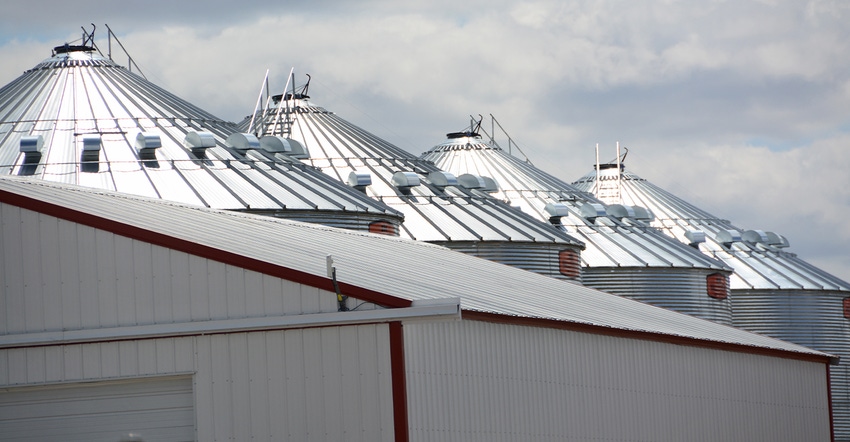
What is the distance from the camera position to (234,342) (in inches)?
868

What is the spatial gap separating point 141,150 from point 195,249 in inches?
809

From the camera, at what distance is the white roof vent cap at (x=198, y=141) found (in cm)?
4315

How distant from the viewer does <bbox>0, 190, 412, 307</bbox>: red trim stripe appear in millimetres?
21531

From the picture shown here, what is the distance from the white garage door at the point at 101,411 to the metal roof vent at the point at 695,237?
155ft

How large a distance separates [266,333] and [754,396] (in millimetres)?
18111

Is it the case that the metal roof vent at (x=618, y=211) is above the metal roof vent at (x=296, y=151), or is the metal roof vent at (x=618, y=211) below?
below

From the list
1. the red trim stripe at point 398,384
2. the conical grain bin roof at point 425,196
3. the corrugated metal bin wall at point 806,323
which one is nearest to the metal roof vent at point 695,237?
the corrugated metal bin wall at point 806,323

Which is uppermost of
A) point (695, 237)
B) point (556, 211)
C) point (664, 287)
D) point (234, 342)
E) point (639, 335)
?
point (556, 211)

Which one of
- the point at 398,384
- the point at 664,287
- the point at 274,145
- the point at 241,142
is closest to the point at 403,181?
the point at 274,145

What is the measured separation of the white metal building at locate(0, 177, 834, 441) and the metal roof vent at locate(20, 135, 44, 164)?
15.4 meters

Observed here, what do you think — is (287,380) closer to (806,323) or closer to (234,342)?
(234,342)

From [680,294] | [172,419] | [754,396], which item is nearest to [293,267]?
[172,419]

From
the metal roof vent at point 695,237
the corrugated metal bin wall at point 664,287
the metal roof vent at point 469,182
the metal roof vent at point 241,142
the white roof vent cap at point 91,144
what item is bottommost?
the corrugated metal bin wall at point 664,287

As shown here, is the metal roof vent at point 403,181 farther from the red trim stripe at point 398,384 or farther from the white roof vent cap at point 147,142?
the red trim stripe at point 398,384
